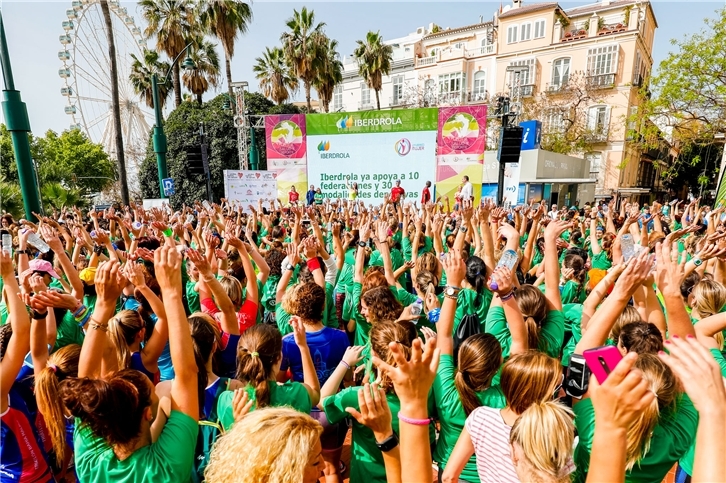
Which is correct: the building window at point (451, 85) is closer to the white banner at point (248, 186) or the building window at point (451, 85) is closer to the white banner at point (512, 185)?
the white banner at point (512, 185)

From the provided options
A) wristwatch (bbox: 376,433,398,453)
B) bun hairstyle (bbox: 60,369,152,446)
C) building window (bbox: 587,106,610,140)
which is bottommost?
wristwatch (bbox: 376,433,398,453)

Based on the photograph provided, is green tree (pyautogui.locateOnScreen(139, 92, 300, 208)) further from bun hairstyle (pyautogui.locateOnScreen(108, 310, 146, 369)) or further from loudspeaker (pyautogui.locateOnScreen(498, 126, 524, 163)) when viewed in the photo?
bun hairstyle (pyautogui.locateOnScreen(108, 310, 146, 369))

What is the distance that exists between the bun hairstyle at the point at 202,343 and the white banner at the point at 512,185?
15.2 meters

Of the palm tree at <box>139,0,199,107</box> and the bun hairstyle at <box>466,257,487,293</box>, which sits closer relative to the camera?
the bun hairstyle at <box>466,257,487,293</box>

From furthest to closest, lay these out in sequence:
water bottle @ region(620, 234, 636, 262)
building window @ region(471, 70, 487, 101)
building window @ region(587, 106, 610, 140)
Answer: building window @ region(471, 70, 487, 101) < building window @ region(587, 106, 610, 140) < water bottle @ region(620, 234, 636, 262)

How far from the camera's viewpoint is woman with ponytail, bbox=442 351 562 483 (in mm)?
1626

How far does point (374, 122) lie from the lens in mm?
17453

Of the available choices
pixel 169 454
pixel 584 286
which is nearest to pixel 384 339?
pixel 169 454

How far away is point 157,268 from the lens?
6.12ft

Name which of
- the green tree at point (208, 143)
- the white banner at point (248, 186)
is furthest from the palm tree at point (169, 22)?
the white banner at point (248, 186)

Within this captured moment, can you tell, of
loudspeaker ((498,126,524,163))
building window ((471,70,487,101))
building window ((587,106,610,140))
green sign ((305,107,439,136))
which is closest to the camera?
loudspeaker ((498,126,524,163))

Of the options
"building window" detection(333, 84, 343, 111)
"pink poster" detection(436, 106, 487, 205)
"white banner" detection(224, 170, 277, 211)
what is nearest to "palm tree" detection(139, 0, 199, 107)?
"white banner" detection(224, 170, 277, 211)

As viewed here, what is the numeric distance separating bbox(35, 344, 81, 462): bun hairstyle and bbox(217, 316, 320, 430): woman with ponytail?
0.73m

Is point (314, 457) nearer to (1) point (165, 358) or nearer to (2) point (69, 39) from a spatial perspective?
(1) point (165, 358)
